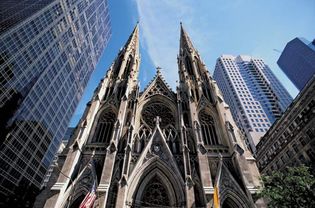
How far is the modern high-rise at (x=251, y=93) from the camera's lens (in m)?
58.7

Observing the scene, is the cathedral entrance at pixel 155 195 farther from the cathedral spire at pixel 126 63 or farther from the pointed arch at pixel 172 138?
the cathedral spire at pixel 126 63

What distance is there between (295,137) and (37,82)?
48819mm

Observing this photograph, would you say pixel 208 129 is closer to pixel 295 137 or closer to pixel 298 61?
pixel 295 137

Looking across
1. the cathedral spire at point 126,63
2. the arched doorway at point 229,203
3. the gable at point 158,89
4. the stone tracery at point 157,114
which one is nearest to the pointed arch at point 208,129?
the stone tracery at point 157,114

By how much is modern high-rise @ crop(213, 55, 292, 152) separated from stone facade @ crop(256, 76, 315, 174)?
1147 centimetres

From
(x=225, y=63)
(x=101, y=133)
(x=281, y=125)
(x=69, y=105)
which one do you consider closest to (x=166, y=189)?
(x=101, y=133)

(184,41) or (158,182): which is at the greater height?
(184,41)

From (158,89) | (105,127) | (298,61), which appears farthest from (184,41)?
(298,61)

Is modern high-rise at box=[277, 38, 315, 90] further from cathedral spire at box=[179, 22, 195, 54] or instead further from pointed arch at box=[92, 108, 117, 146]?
pointed arch at box=[92, 108, 117, 146]

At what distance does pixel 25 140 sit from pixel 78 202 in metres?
25.6

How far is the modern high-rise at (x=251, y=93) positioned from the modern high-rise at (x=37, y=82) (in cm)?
5325

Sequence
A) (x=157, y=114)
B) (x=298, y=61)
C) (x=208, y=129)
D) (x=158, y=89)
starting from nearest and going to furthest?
(x=208, y=129)
(x=157, y=114)
(x=158, y=89)
(x=298, y=61)

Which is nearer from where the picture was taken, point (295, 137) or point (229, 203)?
point (229, 203)

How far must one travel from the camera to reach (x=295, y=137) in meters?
30.0
